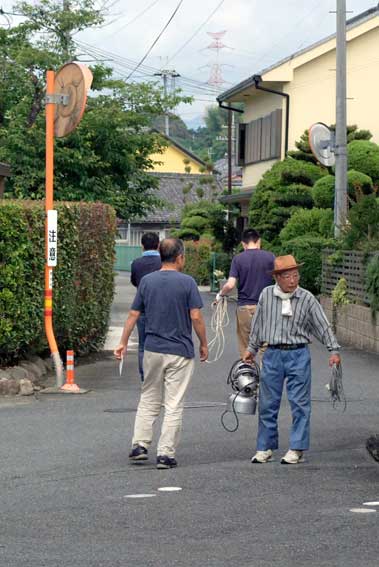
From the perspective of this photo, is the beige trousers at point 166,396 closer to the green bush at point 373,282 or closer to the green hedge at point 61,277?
the green hedge at point 61,277

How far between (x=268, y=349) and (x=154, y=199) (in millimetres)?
25700

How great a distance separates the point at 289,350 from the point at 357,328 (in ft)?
36.4

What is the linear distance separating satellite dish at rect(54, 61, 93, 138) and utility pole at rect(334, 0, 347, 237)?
1049 cm

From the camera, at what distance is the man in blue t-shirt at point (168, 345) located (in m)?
9.34

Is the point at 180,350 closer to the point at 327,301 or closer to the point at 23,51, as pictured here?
the point at 327,301

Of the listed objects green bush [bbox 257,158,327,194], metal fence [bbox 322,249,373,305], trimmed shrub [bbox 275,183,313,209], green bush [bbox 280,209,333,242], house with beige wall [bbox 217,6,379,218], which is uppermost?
house with beige wall [bbox 217,6,379,218]

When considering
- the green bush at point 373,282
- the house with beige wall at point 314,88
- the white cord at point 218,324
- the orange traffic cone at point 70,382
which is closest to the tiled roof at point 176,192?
the house with beige wall at point 314,88

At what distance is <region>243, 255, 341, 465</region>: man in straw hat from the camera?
9352 millimetres

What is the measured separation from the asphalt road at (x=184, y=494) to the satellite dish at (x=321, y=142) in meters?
12.6

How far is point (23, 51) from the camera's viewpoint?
30453 mm

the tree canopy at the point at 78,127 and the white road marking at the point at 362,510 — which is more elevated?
the tree canopy at the point at 78,127

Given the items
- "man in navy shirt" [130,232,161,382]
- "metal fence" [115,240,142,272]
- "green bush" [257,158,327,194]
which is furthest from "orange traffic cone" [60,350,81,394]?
"metal fence" [115,240,142,272]

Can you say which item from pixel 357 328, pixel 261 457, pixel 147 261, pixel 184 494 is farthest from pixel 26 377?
pixel 357 328

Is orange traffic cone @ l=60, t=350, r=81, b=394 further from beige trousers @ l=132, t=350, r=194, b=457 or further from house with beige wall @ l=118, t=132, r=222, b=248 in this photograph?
house with beige wall @ l=118, t=132, r=222, b=248
